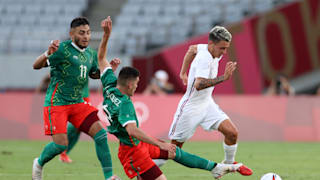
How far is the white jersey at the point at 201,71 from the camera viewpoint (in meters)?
8.77

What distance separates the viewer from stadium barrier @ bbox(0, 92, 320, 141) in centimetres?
1719

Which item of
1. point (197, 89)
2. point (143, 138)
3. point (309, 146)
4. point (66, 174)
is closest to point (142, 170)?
point (143, 138)

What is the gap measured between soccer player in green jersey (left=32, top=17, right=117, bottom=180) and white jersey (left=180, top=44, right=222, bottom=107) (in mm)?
1321

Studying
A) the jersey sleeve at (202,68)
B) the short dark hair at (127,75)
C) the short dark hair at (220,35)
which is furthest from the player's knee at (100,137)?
the short dark hair at (220,35)

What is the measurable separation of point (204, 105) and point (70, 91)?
1.90 metres

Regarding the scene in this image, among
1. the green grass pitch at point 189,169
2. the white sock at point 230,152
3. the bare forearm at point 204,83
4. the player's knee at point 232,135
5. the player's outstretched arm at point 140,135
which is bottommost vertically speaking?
the green grass pitch at point 189,169

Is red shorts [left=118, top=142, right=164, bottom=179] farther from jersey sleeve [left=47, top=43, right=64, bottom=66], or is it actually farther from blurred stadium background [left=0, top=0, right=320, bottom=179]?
blurred stadium background [left=0, top=0, right=320, bottom=179]

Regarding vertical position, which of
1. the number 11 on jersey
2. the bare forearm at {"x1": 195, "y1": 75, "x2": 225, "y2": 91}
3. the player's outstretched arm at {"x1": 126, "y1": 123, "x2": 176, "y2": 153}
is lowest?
the player's outstretched arm at {"x1": 126, "y1": 123, "x2": 176, "y2": 153}

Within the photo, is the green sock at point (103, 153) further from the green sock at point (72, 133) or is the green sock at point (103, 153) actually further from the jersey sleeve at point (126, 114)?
the green sock at point (72, 133)

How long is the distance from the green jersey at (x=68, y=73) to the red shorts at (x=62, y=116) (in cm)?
7

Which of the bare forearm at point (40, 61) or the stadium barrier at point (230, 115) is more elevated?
the bare forearm at point (40, 61)

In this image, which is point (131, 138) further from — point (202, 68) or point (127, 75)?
point (202, 68)

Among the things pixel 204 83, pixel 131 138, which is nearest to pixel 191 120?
pixel 204 83

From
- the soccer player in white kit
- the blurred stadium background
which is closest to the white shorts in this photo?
the soccer player in white kit
